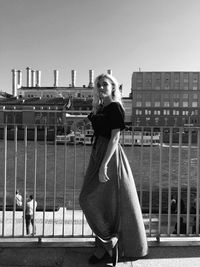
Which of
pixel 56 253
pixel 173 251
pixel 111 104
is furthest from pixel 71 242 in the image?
pixel 111 104

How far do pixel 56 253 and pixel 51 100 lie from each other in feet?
292

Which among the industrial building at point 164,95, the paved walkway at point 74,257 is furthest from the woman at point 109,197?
the industrial building at point 164,95

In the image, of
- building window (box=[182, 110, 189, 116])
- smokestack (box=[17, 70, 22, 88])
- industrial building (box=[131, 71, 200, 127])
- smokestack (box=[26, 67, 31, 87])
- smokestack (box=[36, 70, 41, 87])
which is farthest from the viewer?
smokestack (box=[36, 70, 41, 87])

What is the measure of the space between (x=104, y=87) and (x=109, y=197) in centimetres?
94

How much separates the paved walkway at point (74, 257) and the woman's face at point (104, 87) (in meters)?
1.45

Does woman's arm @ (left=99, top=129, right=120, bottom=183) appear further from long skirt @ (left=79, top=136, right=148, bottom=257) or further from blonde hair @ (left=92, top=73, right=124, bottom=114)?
blonde hair @ (left=92, top=73, right=124, bottom=114)

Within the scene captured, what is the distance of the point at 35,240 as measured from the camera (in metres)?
3.44

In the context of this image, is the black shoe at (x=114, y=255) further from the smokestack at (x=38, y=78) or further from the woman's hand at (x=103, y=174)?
the smokestack at (x=38, y=78)

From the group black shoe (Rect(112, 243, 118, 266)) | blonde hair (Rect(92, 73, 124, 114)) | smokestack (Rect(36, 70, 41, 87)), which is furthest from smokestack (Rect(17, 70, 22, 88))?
black shoe (Rect(112, 243, 118, 266))

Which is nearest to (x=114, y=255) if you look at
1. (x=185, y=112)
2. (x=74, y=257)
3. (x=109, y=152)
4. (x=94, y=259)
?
(x=94, y=259)

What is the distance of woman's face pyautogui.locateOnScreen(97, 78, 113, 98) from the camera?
2.81 meters

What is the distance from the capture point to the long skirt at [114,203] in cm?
286

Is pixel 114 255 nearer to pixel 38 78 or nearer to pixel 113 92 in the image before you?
pixel 113 92

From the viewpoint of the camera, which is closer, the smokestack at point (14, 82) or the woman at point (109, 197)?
the woman at point (109, 197)
